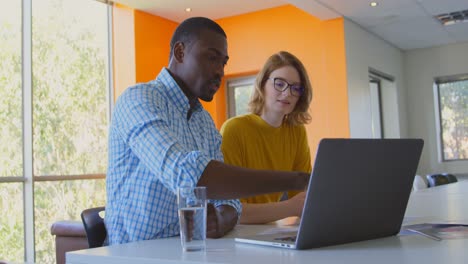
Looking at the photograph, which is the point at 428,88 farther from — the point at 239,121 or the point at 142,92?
the point at 142,92

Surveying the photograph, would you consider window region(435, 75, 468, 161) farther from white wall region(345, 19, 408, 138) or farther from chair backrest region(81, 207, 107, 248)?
chair backrest region(81, 207, 107, 248)

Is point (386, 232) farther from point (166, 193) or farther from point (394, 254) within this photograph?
point (166, 193)

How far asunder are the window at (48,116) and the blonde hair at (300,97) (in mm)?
3117

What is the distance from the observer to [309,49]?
19.8 feet

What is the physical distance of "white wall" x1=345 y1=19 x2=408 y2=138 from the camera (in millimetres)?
5945

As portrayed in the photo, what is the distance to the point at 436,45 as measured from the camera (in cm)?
739

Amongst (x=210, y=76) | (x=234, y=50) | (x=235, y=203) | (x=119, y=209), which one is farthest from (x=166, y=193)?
(x=234, y=50)

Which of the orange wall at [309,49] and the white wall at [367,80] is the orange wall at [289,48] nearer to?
the orange wall at [309,49]

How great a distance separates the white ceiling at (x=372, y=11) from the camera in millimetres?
5479

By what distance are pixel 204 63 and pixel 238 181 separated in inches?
18.3

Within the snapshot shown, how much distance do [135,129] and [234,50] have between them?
528 cm

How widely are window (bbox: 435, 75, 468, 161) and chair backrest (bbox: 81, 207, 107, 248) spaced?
669 centimetres

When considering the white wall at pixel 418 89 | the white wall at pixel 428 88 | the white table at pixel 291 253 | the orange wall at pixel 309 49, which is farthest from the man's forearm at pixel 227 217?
the white wall at pixel 428 88

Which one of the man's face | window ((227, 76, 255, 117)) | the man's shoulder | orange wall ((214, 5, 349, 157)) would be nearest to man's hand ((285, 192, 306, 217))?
the man's face
